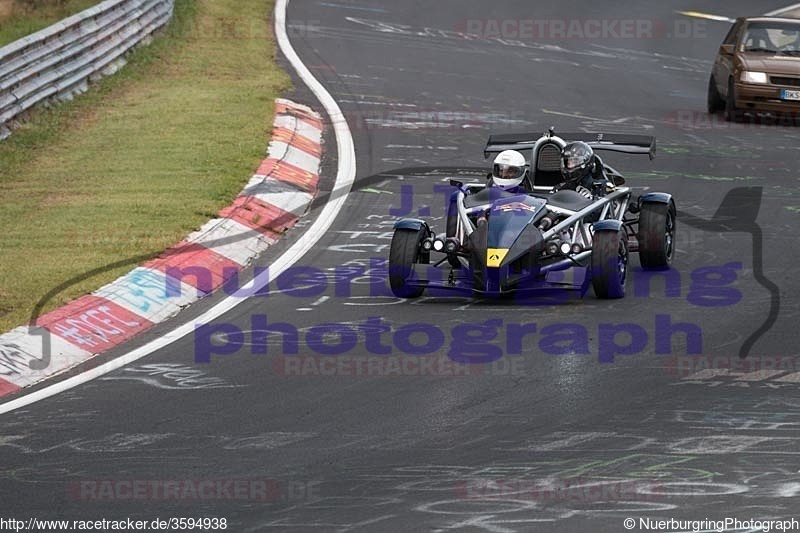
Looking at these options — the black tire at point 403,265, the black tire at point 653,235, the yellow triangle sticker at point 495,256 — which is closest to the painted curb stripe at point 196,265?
the black tire at point 403,265

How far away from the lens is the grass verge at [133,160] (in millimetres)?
12867

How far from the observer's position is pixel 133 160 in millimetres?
17484

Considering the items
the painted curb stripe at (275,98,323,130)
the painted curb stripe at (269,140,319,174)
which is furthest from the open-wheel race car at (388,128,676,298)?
the painted curb stripe at (275,98,323,130)

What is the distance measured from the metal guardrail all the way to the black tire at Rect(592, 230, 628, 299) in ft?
31.6

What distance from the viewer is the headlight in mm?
22156

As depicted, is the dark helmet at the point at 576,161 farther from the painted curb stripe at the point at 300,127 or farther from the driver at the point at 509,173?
the painted curb stripe at the point at 300,127

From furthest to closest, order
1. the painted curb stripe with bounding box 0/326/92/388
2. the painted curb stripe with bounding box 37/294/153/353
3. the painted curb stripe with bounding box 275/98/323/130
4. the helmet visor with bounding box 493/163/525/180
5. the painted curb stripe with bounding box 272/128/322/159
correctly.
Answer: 1. the painted curb stripe with bounding box 275/98/323/130
2. the painted curb stripe with bounding box 272/128/322/159
3. the helmet visor with bounding box 493/163/525/180
4. the painted curb stripe with bounding box 37/294/153/353
5. the painted curb stripe with bounding box 0/326/92/388

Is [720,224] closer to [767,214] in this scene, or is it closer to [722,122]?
[767,214]

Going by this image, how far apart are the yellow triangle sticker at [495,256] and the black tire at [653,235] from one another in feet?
6.08

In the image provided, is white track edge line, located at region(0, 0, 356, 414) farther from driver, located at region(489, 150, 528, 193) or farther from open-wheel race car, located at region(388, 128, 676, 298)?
driver, located at region(489, 150, 528, 193)

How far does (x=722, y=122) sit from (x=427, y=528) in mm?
16472

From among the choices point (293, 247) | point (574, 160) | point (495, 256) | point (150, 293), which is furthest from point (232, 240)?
point (495, 256)

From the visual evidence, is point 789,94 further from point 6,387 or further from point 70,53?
point 6,387

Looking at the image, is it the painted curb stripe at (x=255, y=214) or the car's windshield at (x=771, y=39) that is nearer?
the painted curb stripe at (x=255, y=214)
